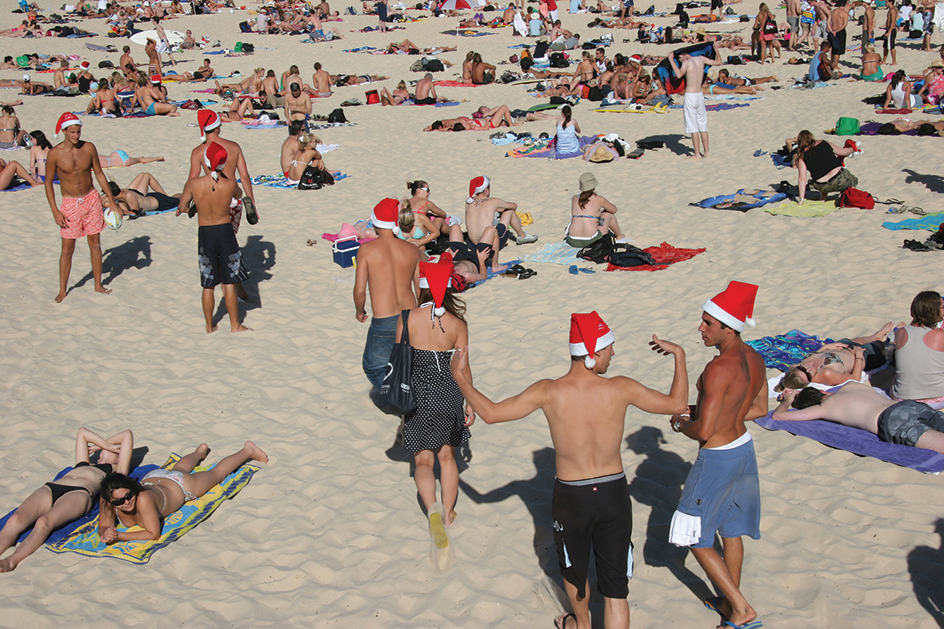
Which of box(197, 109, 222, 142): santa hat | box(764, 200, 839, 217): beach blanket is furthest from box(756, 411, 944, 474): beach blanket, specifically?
box(197, 109, 222, 142): santa hat

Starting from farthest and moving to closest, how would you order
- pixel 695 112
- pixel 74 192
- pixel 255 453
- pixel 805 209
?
pixel 695 112 < pixel 805 209 < pixel 74 192 < pixel 255 453

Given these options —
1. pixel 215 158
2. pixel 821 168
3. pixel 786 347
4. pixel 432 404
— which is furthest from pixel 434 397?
pixel 821 168

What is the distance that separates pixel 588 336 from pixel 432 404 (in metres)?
1.44

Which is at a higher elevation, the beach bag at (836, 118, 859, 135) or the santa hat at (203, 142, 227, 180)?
the santa hat at (203, 142, 227, 180)

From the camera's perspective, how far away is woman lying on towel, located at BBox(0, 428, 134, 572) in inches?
163

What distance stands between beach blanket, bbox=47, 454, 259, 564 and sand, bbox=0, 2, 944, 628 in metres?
0.07

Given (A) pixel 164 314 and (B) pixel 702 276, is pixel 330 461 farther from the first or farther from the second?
(B) pixel 702 276

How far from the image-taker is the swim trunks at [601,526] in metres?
3.02

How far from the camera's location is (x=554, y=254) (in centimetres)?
862

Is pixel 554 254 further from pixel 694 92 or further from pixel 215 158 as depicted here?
pixel 694 92

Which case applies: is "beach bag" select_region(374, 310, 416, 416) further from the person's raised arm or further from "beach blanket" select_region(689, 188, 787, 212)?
"beach blanket" select_region(689, 188, 787, 212)


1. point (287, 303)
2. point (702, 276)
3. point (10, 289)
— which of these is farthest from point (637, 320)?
point (10, 289)

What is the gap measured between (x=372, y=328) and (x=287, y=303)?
3024 mm

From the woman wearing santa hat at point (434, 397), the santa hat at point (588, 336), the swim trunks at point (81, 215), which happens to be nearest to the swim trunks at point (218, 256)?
the swim trunks at point (81, 215)
